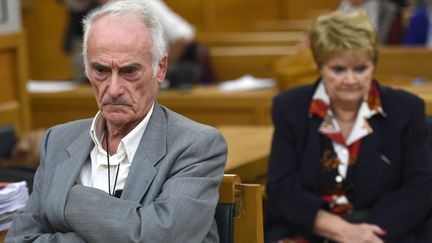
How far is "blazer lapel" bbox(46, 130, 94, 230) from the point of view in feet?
7.70

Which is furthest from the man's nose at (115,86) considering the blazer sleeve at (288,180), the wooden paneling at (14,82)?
the wooden paneling at (14,82)

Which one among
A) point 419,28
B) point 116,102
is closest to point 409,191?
point 116,102

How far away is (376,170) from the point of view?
323 cm

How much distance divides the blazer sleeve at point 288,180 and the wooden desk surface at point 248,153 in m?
0.24

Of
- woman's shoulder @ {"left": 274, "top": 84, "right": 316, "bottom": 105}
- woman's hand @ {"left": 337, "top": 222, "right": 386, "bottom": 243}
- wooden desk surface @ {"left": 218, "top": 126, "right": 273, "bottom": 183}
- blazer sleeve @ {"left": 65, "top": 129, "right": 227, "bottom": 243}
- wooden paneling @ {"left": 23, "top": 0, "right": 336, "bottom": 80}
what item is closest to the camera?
blazer sleeve @ {"left": 65, "top": 129, "right": 227, "bottom": 243}

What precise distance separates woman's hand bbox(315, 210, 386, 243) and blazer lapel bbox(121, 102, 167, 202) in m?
1.01

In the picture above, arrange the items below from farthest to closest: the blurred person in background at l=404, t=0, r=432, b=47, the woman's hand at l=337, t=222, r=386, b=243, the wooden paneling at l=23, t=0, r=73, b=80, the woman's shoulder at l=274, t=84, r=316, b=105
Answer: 1. the wooden paneling at l=23, t=0, r=73, b=80
2. the blurred person in background at l=404, t=0, r=432, b=47
3. the woman's shoulder at l=274, t=84, r=316, b=105
4. the woman's hand at l=337, t=222, r=386, b=243

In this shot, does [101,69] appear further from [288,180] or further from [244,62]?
[244,62]

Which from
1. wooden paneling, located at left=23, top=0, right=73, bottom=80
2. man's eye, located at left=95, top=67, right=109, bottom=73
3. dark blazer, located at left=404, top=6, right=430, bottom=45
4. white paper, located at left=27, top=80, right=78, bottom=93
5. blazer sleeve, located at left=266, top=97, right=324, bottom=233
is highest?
man's eye, located at left=95, top=67, right=109, bottom=73

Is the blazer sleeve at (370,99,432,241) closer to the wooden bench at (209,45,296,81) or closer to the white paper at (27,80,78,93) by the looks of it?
the white paper at (27,80,78,93)

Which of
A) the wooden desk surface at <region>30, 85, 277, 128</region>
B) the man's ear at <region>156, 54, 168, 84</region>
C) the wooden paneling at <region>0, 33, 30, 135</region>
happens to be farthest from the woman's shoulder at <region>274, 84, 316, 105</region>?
the wooden paneling at <region>0, 33, 30, 135</region>

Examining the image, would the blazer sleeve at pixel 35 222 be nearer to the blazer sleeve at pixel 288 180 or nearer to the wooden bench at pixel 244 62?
the blazer sleeve at pixel 288 180

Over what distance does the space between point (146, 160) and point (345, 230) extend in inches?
42.7

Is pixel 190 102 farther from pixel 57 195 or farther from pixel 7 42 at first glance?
pixel 57 195
